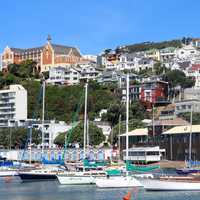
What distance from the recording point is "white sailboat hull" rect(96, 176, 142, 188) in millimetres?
61719

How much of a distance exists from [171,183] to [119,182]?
23.1 ft

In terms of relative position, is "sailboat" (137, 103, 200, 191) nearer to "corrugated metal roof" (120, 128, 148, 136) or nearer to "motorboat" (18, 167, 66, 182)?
"motorboat" (18, 167, 66, 182)

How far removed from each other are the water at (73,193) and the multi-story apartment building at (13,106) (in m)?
91.9

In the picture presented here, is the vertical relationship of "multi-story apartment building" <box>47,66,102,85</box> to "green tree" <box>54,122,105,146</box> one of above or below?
above

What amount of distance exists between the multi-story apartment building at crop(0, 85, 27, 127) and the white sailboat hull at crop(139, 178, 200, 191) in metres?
104

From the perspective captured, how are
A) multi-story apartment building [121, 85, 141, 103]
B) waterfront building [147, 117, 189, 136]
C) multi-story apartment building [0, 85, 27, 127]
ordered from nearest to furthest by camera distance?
waterfront building [147, 117, 189, 136], multi-story apartment building [121, 85, 141, 103], multi-story apartment building [0, 85, 27, 127]

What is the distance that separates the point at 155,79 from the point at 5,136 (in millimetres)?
42750

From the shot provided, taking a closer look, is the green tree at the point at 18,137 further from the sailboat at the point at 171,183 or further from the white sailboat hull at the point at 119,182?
the sailboat at the point at 171,183

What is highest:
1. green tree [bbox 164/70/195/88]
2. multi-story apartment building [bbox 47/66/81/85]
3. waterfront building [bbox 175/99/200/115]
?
multi-story apartment building [bbox 47/66/81/85]

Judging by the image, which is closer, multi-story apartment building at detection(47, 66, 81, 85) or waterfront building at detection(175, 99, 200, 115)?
waterfront building at detection(175, 99, 200, 115)

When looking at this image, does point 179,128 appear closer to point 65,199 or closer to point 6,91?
point 65,199

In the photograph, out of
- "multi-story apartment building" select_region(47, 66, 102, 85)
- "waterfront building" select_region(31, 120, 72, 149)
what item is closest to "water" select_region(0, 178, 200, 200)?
"waterfront building" select_region(31, 120, 72, 149)

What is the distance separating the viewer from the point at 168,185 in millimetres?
57156

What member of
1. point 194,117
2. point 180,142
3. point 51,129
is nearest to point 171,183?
point 180,142
